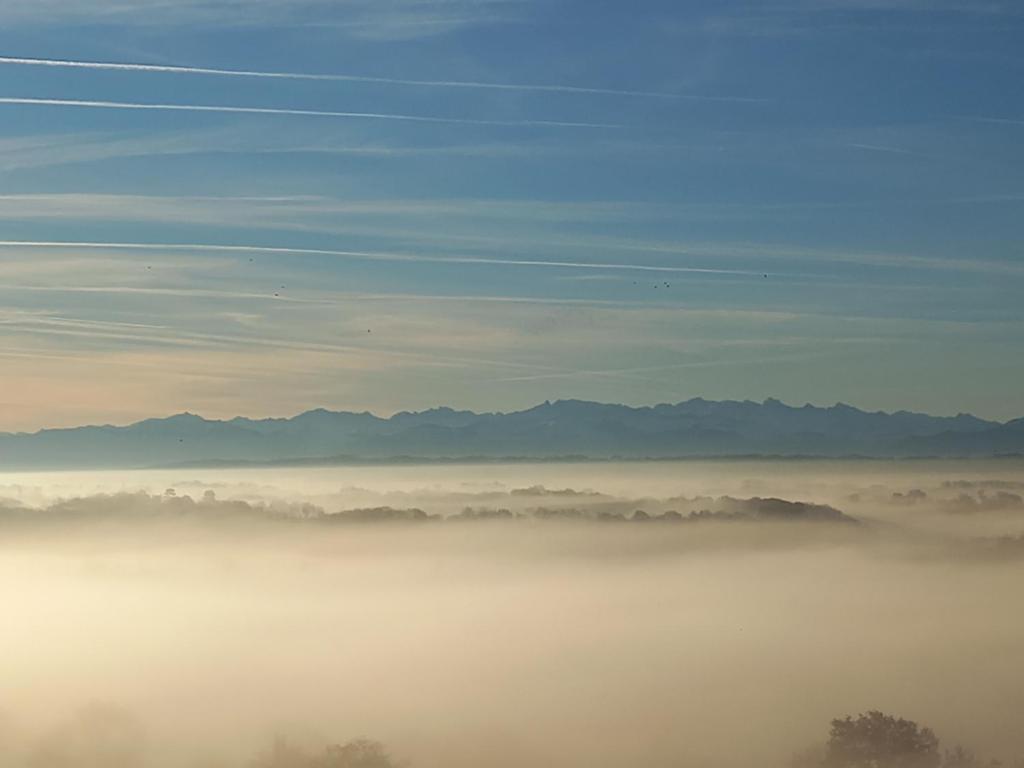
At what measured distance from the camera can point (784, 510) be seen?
65.2 feet

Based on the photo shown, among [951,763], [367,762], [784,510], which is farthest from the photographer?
[784,510]

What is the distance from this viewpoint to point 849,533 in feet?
65.4

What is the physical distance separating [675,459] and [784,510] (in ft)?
5.96

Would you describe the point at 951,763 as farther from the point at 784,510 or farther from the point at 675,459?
the point at 675,459

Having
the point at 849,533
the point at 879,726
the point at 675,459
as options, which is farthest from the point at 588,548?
the point at 879,726

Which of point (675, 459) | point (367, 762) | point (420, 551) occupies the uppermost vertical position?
point (675, 459)

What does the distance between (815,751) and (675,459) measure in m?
4.98

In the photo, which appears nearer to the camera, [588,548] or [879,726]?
[879,726]

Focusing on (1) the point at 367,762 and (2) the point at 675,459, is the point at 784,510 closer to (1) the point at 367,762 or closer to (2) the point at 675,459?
(2) the point at 675,459

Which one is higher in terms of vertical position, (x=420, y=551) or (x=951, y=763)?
(x=420, y=551)

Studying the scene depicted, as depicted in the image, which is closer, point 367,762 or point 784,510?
point 367,762

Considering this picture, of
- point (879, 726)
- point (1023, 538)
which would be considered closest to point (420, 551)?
point (879, 726)

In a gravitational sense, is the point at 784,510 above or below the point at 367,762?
above

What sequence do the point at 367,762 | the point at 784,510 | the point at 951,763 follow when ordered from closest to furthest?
the point at 951,763 → the point at 367,762 → the point at 784,510
